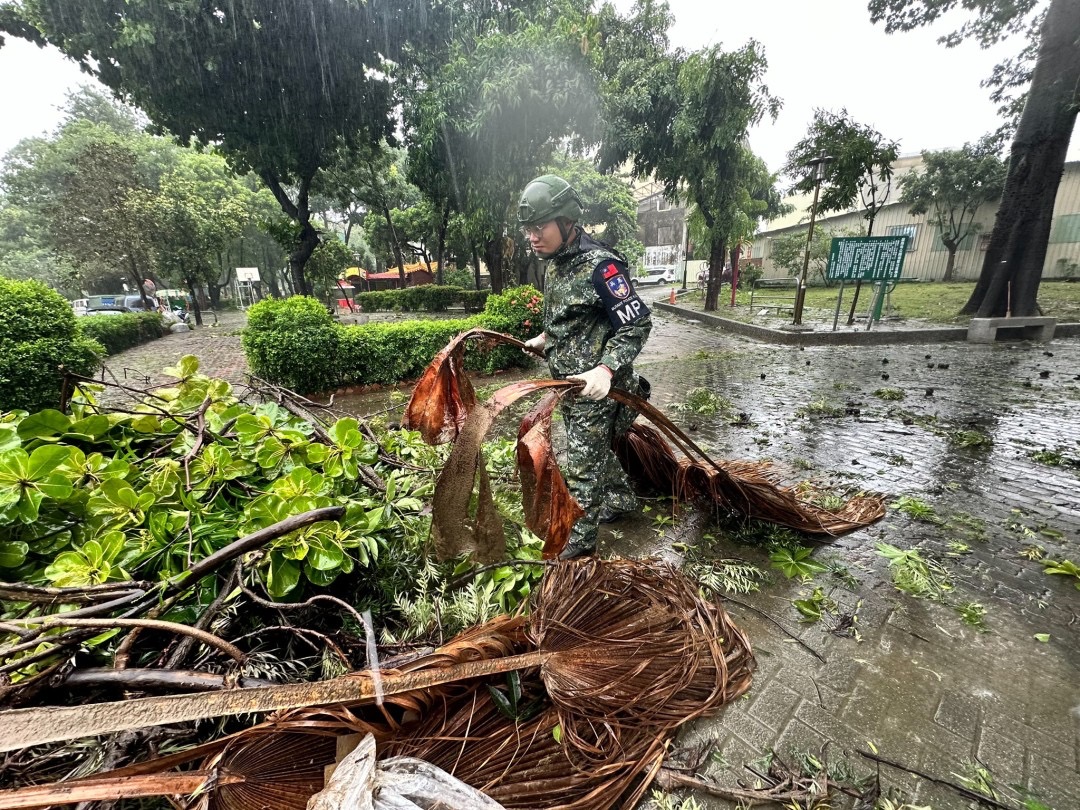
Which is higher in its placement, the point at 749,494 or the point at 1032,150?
the point at 1032,150

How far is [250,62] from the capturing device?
31.8ft

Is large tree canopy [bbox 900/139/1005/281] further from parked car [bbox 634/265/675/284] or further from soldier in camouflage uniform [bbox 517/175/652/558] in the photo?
soldier in camouflage uniform [bbox 517/175/652/558]

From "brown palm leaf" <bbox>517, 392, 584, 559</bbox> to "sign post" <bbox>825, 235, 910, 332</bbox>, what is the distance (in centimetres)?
1071

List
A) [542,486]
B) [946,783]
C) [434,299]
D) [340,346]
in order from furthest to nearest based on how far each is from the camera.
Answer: [434,299], [340,346], [946,783], [542,486]

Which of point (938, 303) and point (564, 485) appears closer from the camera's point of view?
point (564, 485)

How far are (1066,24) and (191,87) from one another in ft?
59.0

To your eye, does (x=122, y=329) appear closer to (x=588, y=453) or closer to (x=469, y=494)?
(x=588, y=453)

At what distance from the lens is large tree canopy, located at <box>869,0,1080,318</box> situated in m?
8.68

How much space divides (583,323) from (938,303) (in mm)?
17324

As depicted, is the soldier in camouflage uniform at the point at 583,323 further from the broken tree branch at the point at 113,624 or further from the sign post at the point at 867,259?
the sign post at the point at 867,259

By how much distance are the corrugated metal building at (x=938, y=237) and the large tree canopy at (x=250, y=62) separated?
15.5m

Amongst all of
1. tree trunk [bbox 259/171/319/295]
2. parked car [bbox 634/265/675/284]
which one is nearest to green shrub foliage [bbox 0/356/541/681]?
tree trunk [bbox 259/171/319/295]

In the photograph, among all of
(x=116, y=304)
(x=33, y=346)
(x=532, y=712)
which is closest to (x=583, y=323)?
(x=532, y=712)

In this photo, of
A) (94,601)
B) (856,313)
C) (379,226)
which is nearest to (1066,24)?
(856,313)
